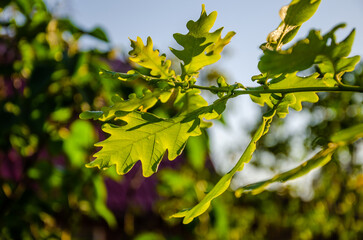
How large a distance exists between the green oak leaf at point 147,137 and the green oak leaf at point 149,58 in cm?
7

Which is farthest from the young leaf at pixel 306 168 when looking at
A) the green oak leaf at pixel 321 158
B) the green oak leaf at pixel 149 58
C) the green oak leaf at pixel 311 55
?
the green oak leaf at pixel 149 58

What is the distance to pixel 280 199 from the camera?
16.2ft

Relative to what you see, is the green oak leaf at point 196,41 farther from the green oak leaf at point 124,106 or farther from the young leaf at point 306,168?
the young leaf at point 306,168

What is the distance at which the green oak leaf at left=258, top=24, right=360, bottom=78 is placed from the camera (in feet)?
1.40

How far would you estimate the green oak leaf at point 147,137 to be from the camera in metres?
0.56

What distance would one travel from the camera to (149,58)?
568mm

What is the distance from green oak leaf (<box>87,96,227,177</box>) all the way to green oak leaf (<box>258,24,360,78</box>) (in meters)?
0.14

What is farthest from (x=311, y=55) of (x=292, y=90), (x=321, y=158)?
(x=321, y=158)

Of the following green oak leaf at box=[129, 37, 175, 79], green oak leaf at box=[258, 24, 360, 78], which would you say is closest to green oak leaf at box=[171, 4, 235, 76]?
green oak leaf at box=[129, 37, 175, 79]

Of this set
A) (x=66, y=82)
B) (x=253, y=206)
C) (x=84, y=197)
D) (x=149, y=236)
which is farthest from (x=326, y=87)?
(x=253, y=206)

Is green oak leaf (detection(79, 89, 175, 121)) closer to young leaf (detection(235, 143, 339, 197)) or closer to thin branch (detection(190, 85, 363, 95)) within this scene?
thin branch (detection(190, 85, 363, 95))

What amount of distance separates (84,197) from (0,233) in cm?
48

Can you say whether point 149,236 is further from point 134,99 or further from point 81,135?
point 134,99

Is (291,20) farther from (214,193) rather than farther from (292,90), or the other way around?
(214,193)
